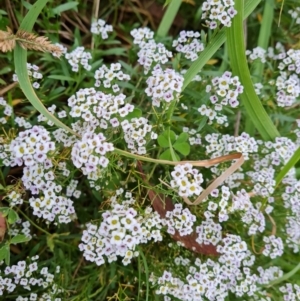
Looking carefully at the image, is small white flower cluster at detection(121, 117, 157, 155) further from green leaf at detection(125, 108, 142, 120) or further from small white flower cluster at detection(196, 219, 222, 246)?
small white flower cluster at detection(196, 219, 222, 246)

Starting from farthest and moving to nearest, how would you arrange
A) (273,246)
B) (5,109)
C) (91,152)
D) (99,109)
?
(273,246)
(5,109)
(99,109)
(91,152)

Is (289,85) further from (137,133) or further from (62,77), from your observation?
(62,77)

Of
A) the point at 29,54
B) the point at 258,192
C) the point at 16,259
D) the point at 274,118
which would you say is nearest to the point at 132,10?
the point at 29,54

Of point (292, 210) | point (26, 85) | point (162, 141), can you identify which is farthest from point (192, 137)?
point (26, 85)

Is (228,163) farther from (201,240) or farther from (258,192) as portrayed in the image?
(201,240)

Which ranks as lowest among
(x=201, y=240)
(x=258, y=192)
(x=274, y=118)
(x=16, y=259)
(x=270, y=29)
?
(x=16, y=259)

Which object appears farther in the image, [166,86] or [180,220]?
[180,220]
